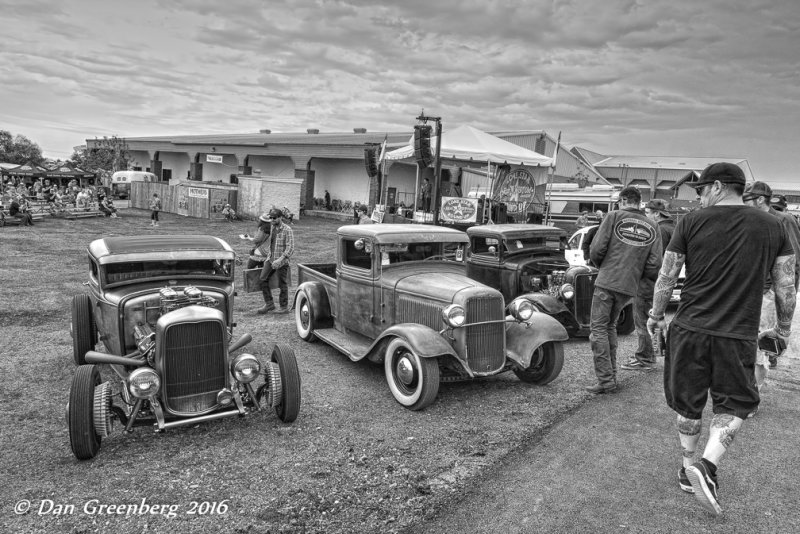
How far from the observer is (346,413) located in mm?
4582

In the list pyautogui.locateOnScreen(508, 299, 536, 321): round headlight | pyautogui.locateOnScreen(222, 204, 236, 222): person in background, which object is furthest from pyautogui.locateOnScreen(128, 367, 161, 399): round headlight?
pyautogui.locateOnScreen(222, 204, 236, 222): person in background

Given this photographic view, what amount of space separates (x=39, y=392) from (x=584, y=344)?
6.15 meters

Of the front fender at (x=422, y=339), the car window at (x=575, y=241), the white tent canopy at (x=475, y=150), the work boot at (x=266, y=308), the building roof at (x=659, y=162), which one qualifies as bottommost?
the work boot at (x=266, y=308)

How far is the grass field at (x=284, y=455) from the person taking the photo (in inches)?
120

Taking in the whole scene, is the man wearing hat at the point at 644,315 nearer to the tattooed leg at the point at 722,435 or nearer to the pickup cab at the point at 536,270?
the pickup cab at the point at 536,270

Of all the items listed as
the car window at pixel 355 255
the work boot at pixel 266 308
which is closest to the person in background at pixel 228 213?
the work boot at pixel 266 308

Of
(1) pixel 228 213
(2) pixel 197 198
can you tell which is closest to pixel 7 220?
(2) pixel 197 198

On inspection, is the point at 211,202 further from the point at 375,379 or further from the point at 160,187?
the point at 375,379

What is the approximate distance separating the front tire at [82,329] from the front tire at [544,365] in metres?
4.37

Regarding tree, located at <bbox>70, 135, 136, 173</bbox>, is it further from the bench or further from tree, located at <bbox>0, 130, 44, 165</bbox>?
the bench

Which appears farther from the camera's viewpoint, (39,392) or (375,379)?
(375,379)

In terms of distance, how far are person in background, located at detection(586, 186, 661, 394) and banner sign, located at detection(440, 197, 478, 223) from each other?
980cm

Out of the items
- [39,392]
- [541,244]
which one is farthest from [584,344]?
[39,392]

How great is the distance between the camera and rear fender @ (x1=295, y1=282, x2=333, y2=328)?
650 cm
